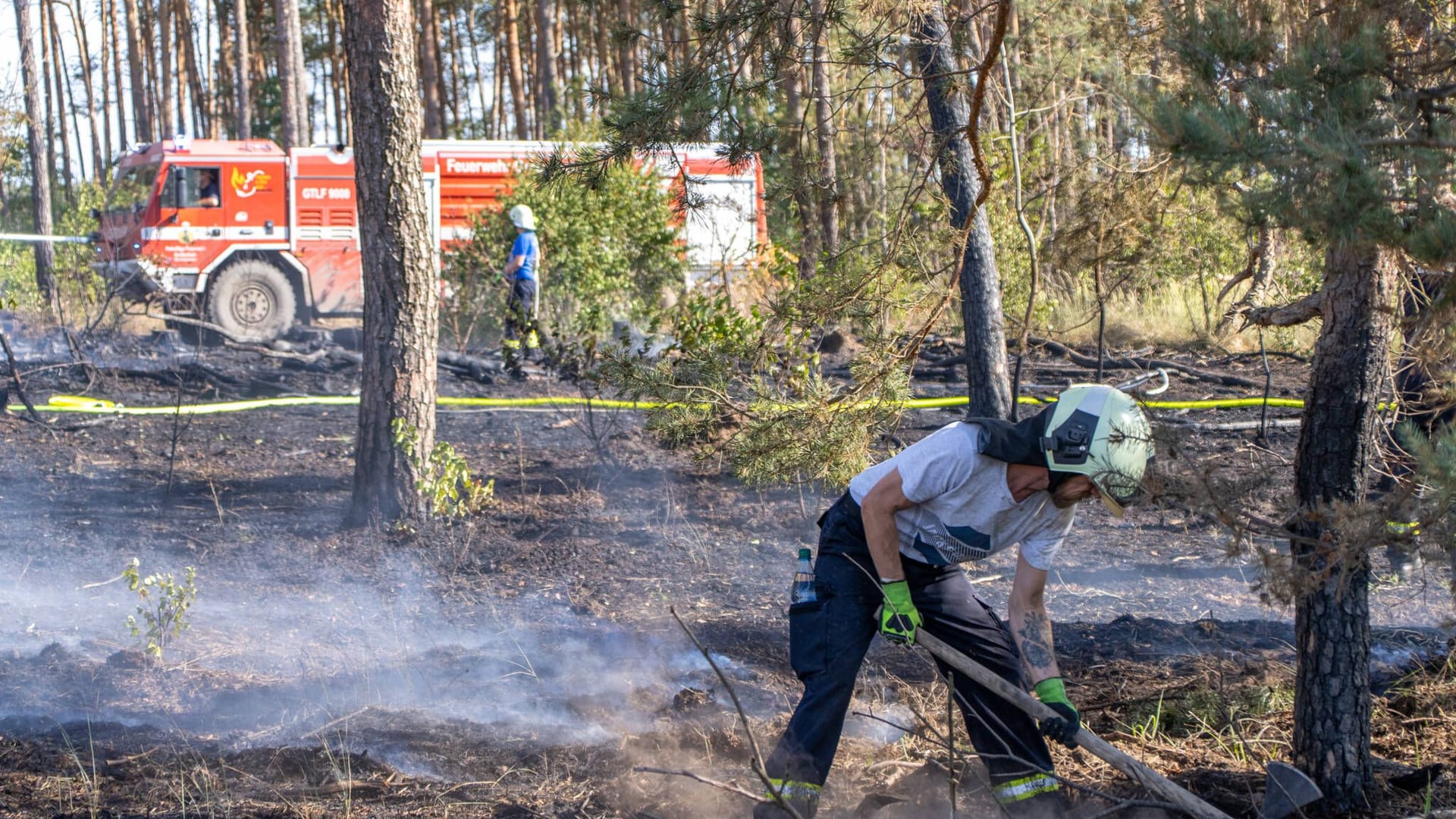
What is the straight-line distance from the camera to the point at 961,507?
3.28m

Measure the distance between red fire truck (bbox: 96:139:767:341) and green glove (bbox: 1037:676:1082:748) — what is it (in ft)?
37.6

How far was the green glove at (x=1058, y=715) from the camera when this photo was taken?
327cm

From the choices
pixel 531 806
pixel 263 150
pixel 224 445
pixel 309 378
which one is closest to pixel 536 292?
pixel 309 378

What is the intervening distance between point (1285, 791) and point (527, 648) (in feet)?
10.1

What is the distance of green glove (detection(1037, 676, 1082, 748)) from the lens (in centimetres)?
327

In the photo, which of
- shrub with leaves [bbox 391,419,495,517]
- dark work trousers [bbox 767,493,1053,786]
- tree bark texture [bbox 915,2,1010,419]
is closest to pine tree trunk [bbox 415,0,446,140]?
shrub with leaves [bbox 391,419,495,517]

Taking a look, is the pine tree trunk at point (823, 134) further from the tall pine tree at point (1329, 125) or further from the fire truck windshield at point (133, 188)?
the fire truck windshield at point (133, 188)

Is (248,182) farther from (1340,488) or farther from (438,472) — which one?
(1340,488)

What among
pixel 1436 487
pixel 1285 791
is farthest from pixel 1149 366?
pixel 1436 487

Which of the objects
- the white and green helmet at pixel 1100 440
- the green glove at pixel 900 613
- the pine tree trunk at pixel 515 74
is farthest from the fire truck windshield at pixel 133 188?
the white and green helmet at pixel 1100 440

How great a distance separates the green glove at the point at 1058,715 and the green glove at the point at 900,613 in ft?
1.47

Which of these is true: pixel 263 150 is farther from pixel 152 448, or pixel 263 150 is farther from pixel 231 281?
pixel 152 448

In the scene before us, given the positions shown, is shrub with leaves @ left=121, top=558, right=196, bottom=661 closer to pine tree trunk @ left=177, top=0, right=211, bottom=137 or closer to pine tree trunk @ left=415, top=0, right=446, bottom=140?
pine tree trunk @ left=415, top=0, right=446, bottom=140

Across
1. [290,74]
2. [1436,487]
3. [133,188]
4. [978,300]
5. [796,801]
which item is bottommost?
[796,801]
